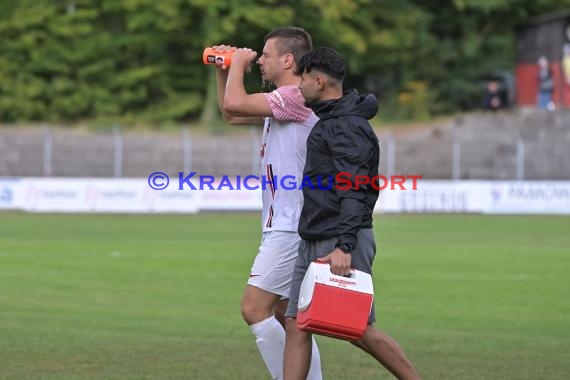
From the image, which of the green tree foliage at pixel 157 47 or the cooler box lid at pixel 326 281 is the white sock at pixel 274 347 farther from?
the green tree foliage at pixel 157 47

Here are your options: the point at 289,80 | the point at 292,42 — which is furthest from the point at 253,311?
the point at 292,42

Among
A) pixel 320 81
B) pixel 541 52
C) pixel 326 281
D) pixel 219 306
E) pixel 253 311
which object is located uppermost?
pixel 541 52

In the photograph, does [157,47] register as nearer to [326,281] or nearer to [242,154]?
Result: [242,154]

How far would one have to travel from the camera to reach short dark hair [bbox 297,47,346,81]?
24.7 ft

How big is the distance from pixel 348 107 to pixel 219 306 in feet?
23.3

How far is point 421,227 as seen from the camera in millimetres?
30750

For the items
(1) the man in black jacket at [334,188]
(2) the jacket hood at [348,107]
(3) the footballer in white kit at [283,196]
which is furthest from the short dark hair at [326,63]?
(3) the footballer in white kit at [283,196]

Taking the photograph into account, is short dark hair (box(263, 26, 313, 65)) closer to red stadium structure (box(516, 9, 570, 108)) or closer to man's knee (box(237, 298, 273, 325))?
man's knee (box(237, 298, 273, 325))

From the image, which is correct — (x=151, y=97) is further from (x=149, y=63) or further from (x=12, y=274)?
(x=12, y=274)

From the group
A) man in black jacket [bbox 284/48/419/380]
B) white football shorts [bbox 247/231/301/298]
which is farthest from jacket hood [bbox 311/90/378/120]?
white football shorts [bbox 247/231/301/298]

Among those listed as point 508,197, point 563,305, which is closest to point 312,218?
point 563,305

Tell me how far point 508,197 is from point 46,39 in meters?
23.0

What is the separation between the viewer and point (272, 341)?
26.8 ft

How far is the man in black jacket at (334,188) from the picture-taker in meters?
7.39
